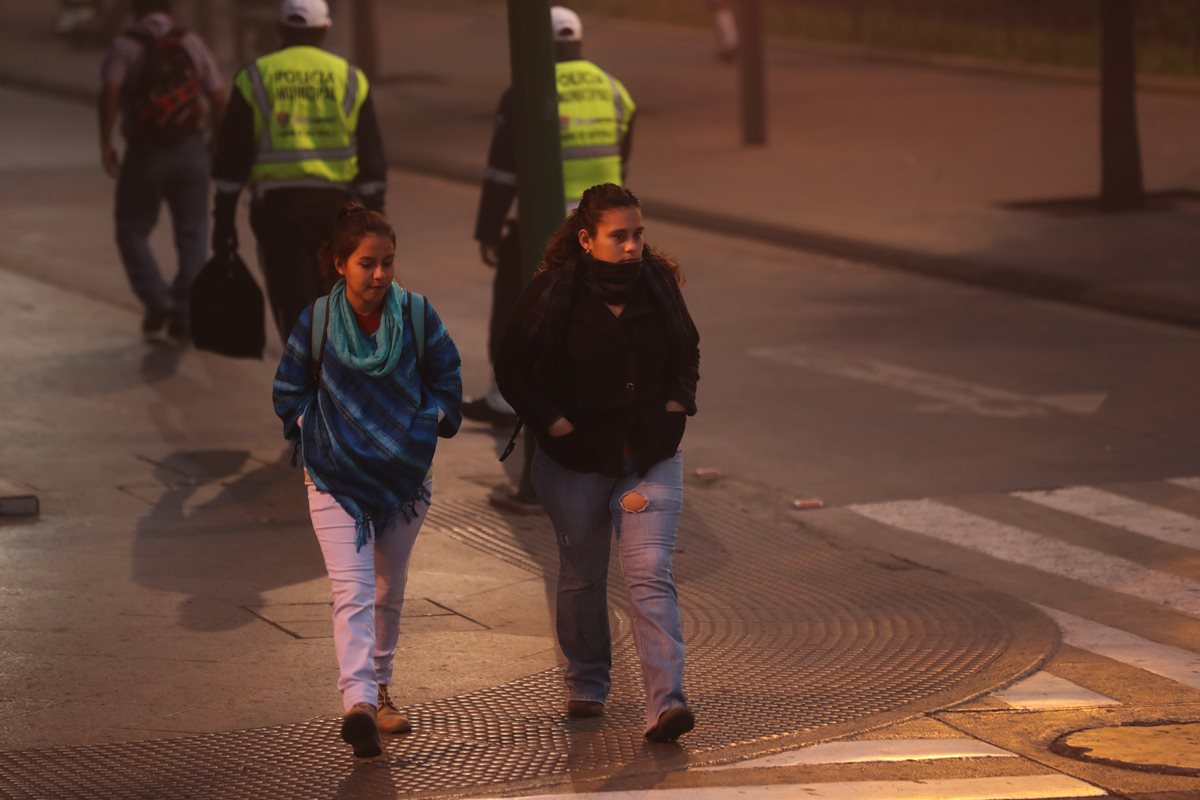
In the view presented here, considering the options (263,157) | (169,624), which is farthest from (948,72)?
(169,624)

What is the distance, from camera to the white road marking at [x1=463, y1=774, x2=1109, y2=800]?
20.8ft

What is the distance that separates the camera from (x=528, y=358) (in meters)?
6.89

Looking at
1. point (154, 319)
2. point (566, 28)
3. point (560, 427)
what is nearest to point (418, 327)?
point (560, 427)

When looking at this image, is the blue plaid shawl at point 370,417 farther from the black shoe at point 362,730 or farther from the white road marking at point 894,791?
the white road marking at point 894,791

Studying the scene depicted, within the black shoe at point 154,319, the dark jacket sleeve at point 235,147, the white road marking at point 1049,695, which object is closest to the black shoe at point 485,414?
the dark jacket sleeve at point 235,147

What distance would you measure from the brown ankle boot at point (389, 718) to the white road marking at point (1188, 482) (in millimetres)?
4698

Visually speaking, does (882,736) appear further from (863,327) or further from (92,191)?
(92,191)

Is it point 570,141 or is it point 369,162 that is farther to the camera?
point 570,141

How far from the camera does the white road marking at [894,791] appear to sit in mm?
6336

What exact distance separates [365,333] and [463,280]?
945 centimetres

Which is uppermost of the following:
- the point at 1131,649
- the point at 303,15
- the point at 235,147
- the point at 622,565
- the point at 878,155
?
the point at 303,15

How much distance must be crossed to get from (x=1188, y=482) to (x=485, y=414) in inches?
136

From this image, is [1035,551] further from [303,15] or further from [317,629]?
[303,15]

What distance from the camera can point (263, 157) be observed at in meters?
10.8
